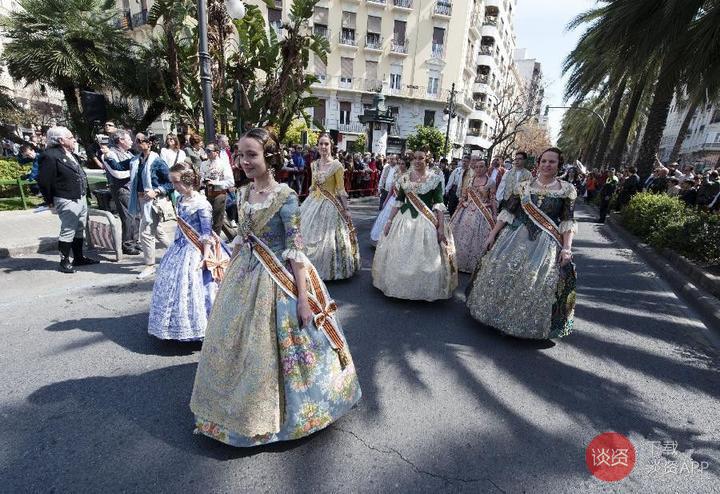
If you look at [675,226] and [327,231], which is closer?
[327,231]

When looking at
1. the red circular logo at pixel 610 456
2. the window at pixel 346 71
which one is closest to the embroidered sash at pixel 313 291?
the red circular logo at pixel 610 456

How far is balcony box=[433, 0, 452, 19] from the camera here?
32.7 m

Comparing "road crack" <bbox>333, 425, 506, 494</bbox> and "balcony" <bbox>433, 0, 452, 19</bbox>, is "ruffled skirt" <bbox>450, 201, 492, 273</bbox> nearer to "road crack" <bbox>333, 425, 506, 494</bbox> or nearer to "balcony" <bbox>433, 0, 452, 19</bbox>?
"road crack" <bbox>333, 425, 506, 494</bbox>

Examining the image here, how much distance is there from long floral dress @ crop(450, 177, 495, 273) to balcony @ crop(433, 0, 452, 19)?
107 feet

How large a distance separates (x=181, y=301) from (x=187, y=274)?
0.24 meters

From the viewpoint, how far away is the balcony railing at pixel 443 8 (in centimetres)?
3267

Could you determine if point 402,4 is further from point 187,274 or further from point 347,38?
point 187,274

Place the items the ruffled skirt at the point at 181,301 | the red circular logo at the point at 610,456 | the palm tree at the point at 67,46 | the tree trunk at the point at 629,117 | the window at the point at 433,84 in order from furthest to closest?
the window at the point at 433,84, the tree trunk at the point at 629,117, the palm tree at the point at 67,46, the ruffled skirt at the point at 181,301, the red circular logo at the point at 610,456

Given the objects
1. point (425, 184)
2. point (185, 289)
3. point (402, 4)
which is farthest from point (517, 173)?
point (402, 4)

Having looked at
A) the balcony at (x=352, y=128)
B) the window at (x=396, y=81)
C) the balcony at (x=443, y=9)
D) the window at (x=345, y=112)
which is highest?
the balcony at (x=443, y=9)

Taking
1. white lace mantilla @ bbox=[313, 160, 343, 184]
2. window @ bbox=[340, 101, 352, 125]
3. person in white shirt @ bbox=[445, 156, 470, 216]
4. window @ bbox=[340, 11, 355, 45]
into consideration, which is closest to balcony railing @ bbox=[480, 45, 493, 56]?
window @ bbox=[340, 11, 355, 45]

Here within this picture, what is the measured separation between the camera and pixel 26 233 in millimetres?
6508

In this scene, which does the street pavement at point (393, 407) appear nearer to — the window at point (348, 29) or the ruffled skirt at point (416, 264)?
the ruffled skirt at point (416, 264)

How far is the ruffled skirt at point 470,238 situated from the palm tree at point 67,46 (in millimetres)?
15346
